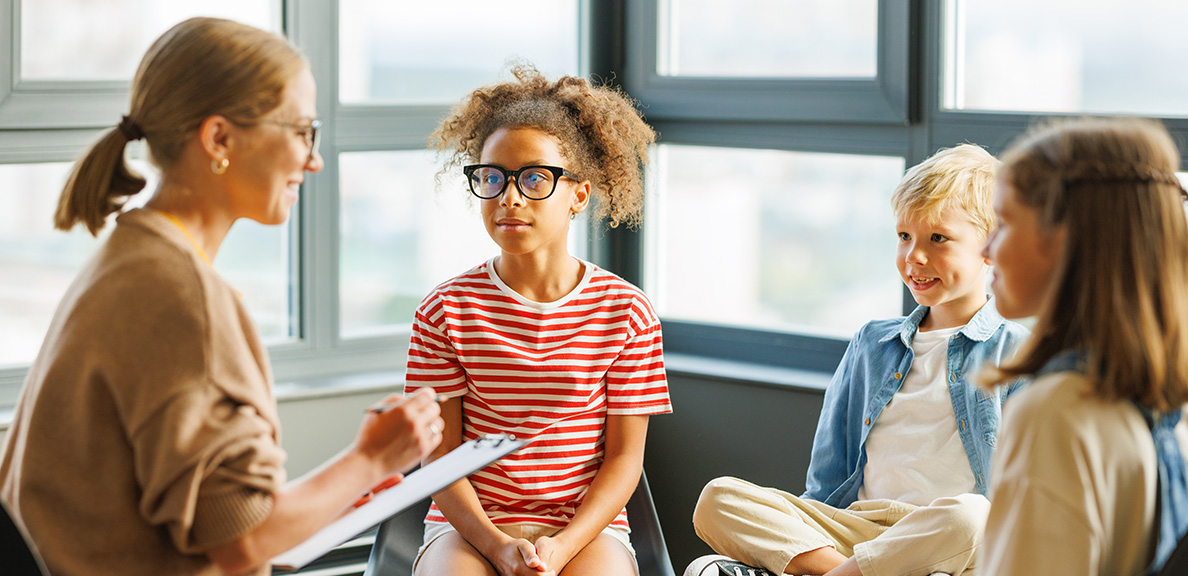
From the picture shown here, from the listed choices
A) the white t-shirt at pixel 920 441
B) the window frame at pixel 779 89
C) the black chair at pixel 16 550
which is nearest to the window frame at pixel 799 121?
the window frame at pixel 779 89

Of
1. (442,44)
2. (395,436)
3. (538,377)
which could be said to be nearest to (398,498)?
(395,436)

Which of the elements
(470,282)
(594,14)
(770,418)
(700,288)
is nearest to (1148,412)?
(470,282)

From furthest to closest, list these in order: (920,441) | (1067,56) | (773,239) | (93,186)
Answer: (773,239), (1067,56), (920,441), (93,186)

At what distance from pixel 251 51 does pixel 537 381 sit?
90 cm

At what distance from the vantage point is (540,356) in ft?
6.43

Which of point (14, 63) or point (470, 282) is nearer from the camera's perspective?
point (470, 282)

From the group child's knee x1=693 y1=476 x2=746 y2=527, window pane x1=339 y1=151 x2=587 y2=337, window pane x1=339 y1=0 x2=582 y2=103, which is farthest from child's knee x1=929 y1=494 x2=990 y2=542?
window pane x1=339 y1=0 x2=582 y2=103

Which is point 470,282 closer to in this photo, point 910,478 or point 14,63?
point 910,478

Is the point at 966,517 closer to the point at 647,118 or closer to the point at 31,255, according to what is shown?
the point at 647,118

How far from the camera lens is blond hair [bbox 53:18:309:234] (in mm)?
1190

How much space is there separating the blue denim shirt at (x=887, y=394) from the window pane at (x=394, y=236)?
1096 millimetres

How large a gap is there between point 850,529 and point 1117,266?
877 millimetres

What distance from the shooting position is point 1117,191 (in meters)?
1.12

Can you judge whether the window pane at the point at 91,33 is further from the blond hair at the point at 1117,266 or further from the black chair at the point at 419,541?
the blond hair at the point at 1117,266
